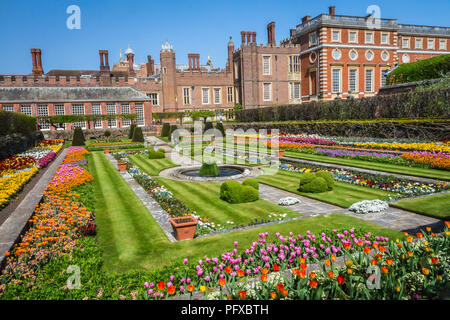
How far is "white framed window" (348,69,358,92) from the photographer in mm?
41125

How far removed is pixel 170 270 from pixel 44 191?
6.94 m

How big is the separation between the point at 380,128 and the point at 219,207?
17.2 meters

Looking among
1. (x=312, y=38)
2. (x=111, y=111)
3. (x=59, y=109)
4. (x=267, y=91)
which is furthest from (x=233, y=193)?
(x=267, y=91)

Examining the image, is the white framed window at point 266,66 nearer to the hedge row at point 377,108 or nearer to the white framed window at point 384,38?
the hedge row at point 377,108

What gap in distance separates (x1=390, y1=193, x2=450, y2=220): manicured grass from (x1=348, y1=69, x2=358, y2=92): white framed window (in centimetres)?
3612

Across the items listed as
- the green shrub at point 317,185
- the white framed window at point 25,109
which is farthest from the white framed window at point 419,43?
the white framed window at point 25,109

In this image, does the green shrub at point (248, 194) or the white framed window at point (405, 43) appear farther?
the white framed window at point (405, 43)

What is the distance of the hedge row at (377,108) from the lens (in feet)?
63.7

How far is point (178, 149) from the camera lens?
23.9 metres

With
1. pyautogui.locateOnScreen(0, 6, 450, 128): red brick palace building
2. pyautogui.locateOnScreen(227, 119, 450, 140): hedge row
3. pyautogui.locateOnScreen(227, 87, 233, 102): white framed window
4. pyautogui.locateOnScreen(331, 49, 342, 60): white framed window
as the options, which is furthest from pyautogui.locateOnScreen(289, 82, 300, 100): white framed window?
pyautogui.locateOnScreen(227, 119, 450, 140): hedge row

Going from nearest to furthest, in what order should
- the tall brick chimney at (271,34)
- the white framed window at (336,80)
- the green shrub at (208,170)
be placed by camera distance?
the green shrub at (208,170)
the white framed window at (336,80)
the tall brick chimney at (271,34)

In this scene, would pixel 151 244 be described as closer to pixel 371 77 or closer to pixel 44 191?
pixel 44 191

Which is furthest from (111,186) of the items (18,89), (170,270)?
(18,89)

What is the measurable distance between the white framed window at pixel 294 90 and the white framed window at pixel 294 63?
2200 millimetres
